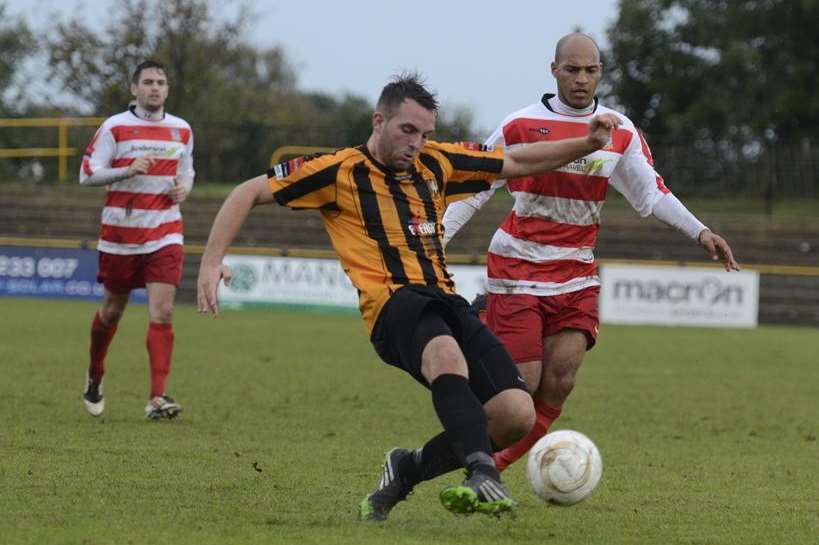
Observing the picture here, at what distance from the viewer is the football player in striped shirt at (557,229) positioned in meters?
7.04

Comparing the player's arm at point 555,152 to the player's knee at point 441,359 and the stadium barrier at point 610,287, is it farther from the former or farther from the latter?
the stadium barrier at point 610,287

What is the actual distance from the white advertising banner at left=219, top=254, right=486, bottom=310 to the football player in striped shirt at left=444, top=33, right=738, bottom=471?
57.6 ft

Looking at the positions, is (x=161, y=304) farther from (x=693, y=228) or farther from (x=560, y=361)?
(x=693, y=228)

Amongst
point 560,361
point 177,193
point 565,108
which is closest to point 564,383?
point 560,361

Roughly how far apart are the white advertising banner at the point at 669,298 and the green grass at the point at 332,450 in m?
6.22

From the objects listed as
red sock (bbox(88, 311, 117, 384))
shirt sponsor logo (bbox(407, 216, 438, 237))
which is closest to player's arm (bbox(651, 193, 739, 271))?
shirt sponsor logo (bbox(407, 216, 438, 237))

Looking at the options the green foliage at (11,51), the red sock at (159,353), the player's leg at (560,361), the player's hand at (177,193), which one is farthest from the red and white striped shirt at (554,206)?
the green foliage at (11,51)

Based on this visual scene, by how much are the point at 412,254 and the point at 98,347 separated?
4.93 metres

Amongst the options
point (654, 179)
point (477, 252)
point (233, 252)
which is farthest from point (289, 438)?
point (477, 252)

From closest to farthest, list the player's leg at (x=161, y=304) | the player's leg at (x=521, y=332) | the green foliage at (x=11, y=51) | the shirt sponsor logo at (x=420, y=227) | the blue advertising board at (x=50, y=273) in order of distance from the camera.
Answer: the shirt sponsor logo at (x=420, y=227) → the player's leg at (x=521, y=332) → the player's leg at (x=161, y=304) → the blue advertising board at (x=50, y=273) → the green foliage at (x=11, y=51)

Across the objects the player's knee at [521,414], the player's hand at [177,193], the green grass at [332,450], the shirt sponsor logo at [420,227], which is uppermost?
the player's hand at [177,193]

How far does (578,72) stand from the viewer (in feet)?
23.1

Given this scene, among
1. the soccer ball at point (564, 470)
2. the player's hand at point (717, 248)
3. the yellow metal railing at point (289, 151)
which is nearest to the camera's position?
the soccer ball at point (564, 470)

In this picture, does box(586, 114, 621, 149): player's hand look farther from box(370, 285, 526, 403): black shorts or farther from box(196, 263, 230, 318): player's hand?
box(196, 263, 230, 318): player's hand
